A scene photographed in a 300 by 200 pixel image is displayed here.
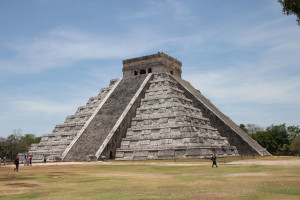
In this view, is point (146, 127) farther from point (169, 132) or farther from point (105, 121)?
point (105, 121)

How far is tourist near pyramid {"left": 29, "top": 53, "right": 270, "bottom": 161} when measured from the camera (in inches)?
1099

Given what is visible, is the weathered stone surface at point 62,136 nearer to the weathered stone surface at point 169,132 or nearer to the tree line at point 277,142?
the weathered stone surface at point 169,132

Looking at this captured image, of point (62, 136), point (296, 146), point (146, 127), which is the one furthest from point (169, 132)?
point (296, 146)

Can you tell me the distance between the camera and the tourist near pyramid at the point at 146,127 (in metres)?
27.9

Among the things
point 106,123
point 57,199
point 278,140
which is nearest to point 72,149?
point 106,123

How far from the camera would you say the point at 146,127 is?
3048 cm

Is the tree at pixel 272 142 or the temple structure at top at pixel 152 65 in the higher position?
the temple structure at top at pixel 152 65

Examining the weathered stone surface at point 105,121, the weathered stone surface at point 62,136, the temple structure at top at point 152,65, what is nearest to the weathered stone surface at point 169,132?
the weathered stone surface at point 105,121

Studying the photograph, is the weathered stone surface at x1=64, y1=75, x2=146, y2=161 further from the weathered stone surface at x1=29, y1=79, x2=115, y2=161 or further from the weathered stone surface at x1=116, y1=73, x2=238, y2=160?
the weathered stone surface at x1=116, y1=73, x2=238, y2=160

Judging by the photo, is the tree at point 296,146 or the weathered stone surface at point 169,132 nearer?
the weathered stone surface at point 169,132

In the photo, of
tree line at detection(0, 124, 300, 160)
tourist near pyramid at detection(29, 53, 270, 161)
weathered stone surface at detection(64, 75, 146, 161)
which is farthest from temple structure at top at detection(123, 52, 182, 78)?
tree line at detection(0, 124, 300, 160)

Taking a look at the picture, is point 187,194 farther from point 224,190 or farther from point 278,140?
point 278,140

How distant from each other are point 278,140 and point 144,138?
105 ft

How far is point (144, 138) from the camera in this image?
2939cm
